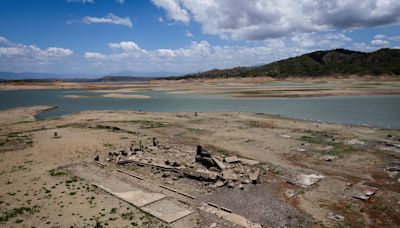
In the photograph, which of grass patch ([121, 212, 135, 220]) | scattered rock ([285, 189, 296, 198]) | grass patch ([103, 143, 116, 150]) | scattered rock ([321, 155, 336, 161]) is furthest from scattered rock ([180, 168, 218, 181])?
grass patch ([103, 143, 116, 150])

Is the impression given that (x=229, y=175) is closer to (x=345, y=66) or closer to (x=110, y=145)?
(x=110, y=145)

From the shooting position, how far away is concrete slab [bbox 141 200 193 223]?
1334 cm

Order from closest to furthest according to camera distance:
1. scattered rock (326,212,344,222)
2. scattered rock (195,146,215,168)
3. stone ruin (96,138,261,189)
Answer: scattered rock (326,212,344,222) < stone ruin (96,138,261,189) < scattered rock (195,146,215,168)

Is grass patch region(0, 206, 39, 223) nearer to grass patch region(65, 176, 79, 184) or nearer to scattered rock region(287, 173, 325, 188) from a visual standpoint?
grass patch region(65, 176, 79, 184)

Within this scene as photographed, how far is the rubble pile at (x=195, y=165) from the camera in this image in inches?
690

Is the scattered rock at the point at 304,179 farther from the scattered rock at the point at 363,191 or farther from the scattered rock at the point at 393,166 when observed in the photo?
the scattered rock at the point at 393,166

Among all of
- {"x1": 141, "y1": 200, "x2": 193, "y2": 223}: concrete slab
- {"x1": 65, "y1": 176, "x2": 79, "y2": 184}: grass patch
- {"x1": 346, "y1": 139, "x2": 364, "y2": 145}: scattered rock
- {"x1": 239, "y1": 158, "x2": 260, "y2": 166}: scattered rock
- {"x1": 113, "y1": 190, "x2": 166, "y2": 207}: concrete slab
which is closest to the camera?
{"x1": 141, "y1": 200, "x2": 193, "y2": 223}: concrete slab

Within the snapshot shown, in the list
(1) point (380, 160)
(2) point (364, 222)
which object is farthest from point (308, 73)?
(2) point (364, 222)

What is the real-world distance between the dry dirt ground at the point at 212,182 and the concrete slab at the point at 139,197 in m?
0.39

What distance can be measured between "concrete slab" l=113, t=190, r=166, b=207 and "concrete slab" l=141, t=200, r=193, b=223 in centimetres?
40

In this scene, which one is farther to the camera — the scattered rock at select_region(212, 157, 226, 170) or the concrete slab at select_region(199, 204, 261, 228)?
the scattered rock at select_region(212, 157, 226, 170)

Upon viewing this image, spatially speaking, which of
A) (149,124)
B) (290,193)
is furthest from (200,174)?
(149,124)

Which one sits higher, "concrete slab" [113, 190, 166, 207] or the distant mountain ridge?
the distant mountain ridge

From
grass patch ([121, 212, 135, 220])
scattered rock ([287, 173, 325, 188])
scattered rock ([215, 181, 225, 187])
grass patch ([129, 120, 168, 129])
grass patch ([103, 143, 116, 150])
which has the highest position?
scattered rock ([215, 181, 225, 187])
